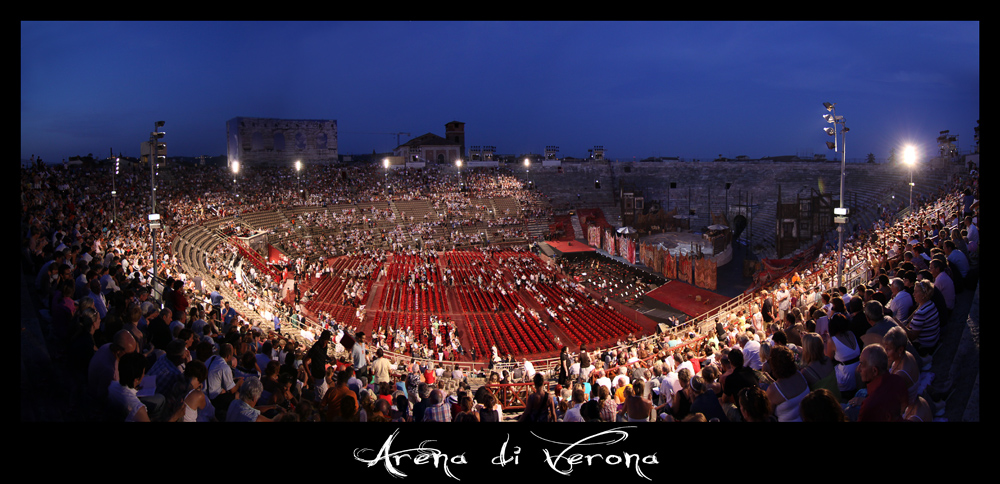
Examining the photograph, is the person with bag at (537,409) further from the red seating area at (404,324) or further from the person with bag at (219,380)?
the red seating area at (404,324)

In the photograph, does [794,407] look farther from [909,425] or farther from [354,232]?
[354,232]

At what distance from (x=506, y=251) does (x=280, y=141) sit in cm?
2697

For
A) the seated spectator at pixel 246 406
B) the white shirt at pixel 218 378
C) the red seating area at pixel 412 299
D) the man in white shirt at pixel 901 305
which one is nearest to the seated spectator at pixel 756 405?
the man in white shirt at pixel 901 305

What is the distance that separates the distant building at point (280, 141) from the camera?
45.7 meters

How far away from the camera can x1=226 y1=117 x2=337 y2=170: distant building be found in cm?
4566

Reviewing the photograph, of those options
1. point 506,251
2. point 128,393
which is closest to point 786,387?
point 128,393

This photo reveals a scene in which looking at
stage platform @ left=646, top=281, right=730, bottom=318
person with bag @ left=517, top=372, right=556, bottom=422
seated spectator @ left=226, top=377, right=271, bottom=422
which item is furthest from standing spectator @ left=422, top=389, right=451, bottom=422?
stage platform @ left=646, top=281, right=730, bottom=318

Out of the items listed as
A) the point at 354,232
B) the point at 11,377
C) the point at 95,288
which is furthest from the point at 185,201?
the point at 11,377

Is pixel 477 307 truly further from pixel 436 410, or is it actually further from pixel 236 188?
pixel 236 188

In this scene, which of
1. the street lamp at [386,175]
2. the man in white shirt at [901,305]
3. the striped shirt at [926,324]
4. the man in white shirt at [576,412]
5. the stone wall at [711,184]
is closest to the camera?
the man in white shirt at [576,412]

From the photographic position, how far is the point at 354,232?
3372 centimetres

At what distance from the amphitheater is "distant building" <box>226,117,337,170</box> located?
11.3 meters

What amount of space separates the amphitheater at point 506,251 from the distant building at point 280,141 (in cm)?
1127

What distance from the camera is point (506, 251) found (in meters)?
33.7
